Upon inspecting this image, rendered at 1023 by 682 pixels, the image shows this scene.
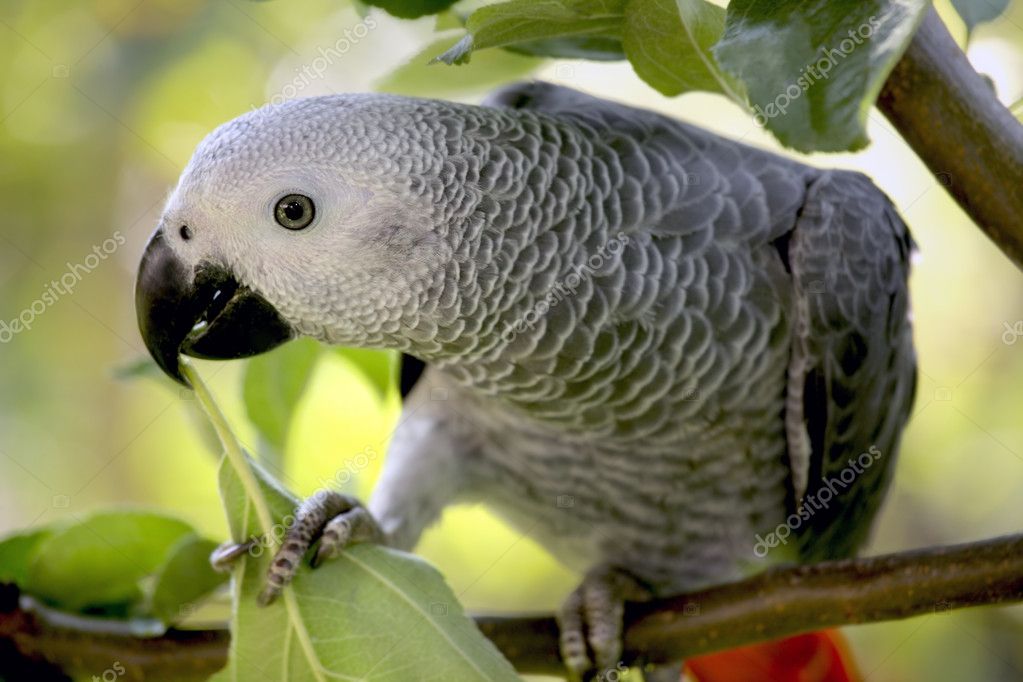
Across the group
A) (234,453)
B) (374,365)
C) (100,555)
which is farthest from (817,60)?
(100,555)

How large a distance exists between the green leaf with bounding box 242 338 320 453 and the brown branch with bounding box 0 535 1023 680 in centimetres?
25

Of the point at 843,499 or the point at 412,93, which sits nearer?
the point at 412,93

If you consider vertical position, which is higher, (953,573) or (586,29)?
(586,29)

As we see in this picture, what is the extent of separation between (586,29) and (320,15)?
1.05 m

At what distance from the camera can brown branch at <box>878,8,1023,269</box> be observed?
776mm

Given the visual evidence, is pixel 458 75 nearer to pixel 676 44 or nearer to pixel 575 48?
pixel 575 48

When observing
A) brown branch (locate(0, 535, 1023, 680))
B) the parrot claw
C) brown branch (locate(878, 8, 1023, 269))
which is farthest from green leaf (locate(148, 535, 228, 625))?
brown branch (locate(878, 8, 1023, 269))

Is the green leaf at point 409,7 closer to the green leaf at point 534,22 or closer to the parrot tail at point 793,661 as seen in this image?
the green leaf at point 534,22

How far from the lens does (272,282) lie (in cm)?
87

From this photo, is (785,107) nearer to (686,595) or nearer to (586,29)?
(586,29)

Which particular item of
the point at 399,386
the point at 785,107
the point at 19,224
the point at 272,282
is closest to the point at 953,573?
the point at 785,107

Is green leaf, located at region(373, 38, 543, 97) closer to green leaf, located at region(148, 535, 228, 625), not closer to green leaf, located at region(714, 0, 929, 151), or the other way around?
green leaf, located at region(714, 0, 929, 151)

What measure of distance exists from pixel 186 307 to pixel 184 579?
327 mm

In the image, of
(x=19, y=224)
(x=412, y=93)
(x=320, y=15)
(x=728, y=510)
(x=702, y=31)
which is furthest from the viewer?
(x=19, y=224)
